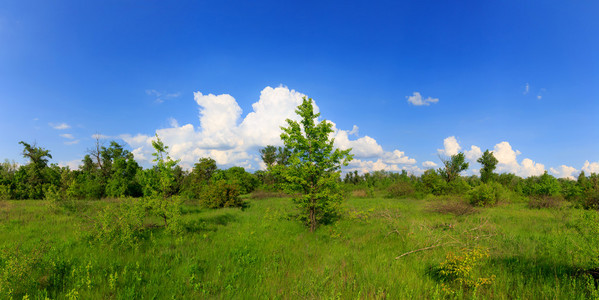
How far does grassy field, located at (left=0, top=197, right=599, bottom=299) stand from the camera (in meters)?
5.08

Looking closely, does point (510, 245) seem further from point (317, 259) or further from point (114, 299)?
point (114, 299)

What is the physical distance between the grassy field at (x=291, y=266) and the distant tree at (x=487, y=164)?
1621 inches

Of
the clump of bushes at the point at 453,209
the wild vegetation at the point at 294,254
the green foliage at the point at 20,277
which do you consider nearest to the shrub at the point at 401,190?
the clump of bushes at the point at 453,209

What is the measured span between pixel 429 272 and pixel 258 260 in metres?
5.35

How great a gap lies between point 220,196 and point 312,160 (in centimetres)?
1554

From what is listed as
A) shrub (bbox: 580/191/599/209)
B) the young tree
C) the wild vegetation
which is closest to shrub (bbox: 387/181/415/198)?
shrub (bbox: 580/191/599/209)

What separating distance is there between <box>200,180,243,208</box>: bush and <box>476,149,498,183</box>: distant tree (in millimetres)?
49445

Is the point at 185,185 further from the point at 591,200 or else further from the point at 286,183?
the point at 591,200

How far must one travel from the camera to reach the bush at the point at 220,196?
892 inches

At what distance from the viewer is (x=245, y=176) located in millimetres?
52906

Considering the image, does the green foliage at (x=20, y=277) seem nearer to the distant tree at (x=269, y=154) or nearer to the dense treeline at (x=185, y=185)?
the dense treeline at (x=185, y=185)

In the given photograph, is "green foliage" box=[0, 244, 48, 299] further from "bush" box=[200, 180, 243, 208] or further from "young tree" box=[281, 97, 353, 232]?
"bush" box=[200, 180, 243, 208]

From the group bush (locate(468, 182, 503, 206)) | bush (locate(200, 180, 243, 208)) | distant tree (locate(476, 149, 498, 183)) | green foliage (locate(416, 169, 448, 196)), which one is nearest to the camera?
bush (locate(200, 180, 243, 208))

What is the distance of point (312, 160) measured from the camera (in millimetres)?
11055
